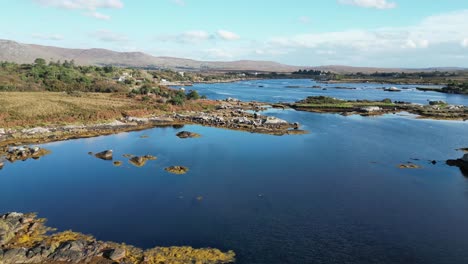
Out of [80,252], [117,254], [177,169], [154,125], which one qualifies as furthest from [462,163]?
[154,125]

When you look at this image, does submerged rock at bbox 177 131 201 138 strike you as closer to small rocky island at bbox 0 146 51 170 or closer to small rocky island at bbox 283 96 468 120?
small rocky island at bbox 0 146 51 170

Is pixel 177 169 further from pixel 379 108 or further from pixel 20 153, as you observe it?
pixel 379 108

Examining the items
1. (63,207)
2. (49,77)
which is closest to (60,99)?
(49,77)

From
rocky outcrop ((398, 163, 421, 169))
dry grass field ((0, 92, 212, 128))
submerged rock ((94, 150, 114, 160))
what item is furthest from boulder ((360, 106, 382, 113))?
submerged rock ((94, 150, 114, 160))

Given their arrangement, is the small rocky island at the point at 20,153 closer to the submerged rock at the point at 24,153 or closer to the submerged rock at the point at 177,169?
the submerged rock at the point at 24,153

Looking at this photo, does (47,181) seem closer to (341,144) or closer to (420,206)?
(420,206)
